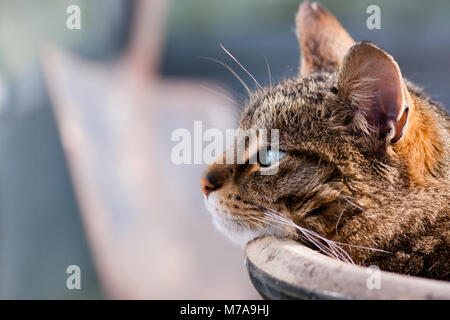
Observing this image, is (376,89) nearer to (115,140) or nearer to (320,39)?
(320,39)

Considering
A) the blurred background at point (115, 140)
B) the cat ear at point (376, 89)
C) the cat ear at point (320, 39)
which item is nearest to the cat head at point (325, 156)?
the cat ear at point (376, 89)

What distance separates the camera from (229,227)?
96 centimetres

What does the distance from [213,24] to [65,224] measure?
4.97ft

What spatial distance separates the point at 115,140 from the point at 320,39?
5.67ft

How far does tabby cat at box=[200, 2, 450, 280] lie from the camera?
0.85 meters

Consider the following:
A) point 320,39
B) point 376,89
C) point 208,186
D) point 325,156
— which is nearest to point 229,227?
point 208,186

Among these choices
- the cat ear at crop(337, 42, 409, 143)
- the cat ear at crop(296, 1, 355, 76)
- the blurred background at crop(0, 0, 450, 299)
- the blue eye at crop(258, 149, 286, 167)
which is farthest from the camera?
the blurred background at crop(0, 0, 450, 299)

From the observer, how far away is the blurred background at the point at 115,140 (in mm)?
2514

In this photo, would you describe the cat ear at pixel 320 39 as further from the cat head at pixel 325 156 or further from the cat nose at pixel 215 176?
the cat nose at pixel 215 176

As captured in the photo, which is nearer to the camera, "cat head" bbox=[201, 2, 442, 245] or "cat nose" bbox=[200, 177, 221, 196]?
"cat head" bbox=[201, 2, 442, 245]

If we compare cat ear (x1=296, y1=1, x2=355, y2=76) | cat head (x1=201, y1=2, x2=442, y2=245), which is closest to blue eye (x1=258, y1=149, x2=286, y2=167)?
cat head (x1=201, y1=2, x2=442, y2=245)

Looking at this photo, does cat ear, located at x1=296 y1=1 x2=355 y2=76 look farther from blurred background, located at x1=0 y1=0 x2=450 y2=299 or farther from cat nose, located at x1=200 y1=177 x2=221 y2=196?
blurred background, located at x1=0 y1=0 x2=450 y2=299

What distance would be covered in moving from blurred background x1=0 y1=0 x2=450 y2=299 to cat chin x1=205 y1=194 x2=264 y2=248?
141 cm
